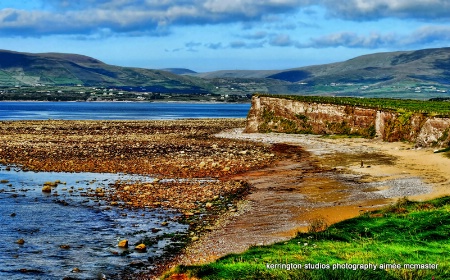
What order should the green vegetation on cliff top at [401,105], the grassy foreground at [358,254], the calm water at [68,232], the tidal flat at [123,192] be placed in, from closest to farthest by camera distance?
the grassy foreground at [358,254] → the calm water at [68,232] → the tidal flat at [123,192] → the green vegetation on cliff top at [401,105]

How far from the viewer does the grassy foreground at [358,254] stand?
14.0 metres

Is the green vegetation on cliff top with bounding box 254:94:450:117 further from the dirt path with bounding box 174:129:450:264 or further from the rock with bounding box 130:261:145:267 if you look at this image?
the rock with bounding box 130:261:145:267

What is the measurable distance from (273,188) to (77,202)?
11.9 meters

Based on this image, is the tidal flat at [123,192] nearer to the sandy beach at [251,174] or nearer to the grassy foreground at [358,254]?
the sandy beach at [251,174]

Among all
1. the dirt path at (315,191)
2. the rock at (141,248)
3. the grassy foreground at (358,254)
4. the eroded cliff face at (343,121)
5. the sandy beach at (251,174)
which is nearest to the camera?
the grassy foreground at (358,254)

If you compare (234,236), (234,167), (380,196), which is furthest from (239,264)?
(234,167)

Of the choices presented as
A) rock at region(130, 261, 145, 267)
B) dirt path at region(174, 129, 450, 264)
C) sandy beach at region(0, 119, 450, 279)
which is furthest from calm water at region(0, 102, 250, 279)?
dirt path at region(174, 129, 450, 264)

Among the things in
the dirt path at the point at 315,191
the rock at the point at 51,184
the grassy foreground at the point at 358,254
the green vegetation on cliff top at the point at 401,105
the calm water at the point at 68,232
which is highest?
the green vegetation on cliff top at the point at 401,105

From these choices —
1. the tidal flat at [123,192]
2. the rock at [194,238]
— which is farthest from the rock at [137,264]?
the rock at [194,238]

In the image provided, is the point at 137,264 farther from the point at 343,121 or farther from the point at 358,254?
the point at 343,121

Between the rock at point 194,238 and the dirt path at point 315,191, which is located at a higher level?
the dirt path at point 315,191

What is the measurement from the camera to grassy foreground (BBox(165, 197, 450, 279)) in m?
14.0

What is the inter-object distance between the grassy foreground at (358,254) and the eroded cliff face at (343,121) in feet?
111

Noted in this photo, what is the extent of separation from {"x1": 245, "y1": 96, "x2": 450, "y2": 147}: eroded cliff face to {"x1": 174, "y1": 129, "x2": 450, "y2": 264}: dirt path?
415 centimetres
